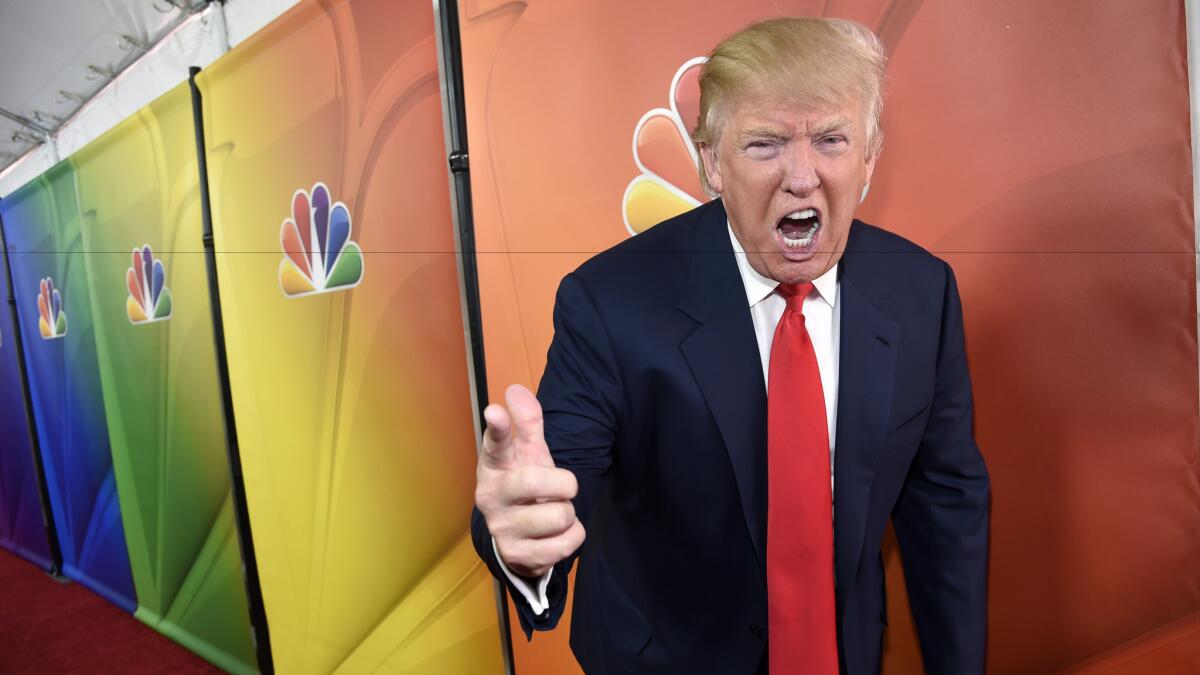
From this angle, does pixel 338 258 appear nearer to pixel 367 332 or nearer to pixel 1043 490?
pixel 367 332

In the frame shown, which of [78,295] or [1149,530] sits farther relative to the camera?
[78,295]

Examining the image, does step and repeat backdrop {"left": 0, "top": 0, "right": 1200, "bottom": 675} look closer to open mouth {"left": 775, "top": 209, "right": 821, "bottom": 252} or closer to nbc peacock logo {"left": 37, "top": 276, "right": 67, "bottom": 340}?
nbc peacock logo {"left": 37, "top": 276, "right": 67, "bottom": 340}

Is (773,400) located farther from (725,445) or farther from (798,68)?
(798,68)

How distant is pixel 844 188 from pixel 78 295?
218cm

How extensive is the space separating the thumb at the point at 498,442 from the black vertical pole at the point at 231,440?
152 cm

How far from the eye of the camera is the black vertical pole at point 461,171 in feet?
3.52

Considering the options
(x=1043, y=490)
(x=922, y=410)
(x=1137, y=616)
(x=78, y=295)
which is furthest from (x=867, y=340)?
(x=78, y=295)

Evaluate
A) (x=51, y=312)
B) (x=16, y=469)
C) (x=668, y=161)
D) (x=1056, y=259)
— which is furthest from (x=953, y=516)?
(x=16, y=469)

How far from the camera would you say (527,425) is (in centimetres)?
39

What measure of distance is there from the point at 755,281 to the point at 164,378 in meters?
1.85

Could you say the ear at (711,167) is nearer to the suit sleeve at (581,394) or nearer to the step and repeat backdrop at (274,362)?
the suit sleeve at (581,394)

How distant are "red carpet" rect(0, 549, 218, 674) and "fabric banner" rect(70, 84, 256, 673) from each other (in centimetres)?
6

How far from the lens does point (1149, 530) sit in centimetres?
65

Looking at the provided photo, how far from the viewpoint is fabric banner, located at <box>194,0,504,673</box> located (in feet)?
3.93
